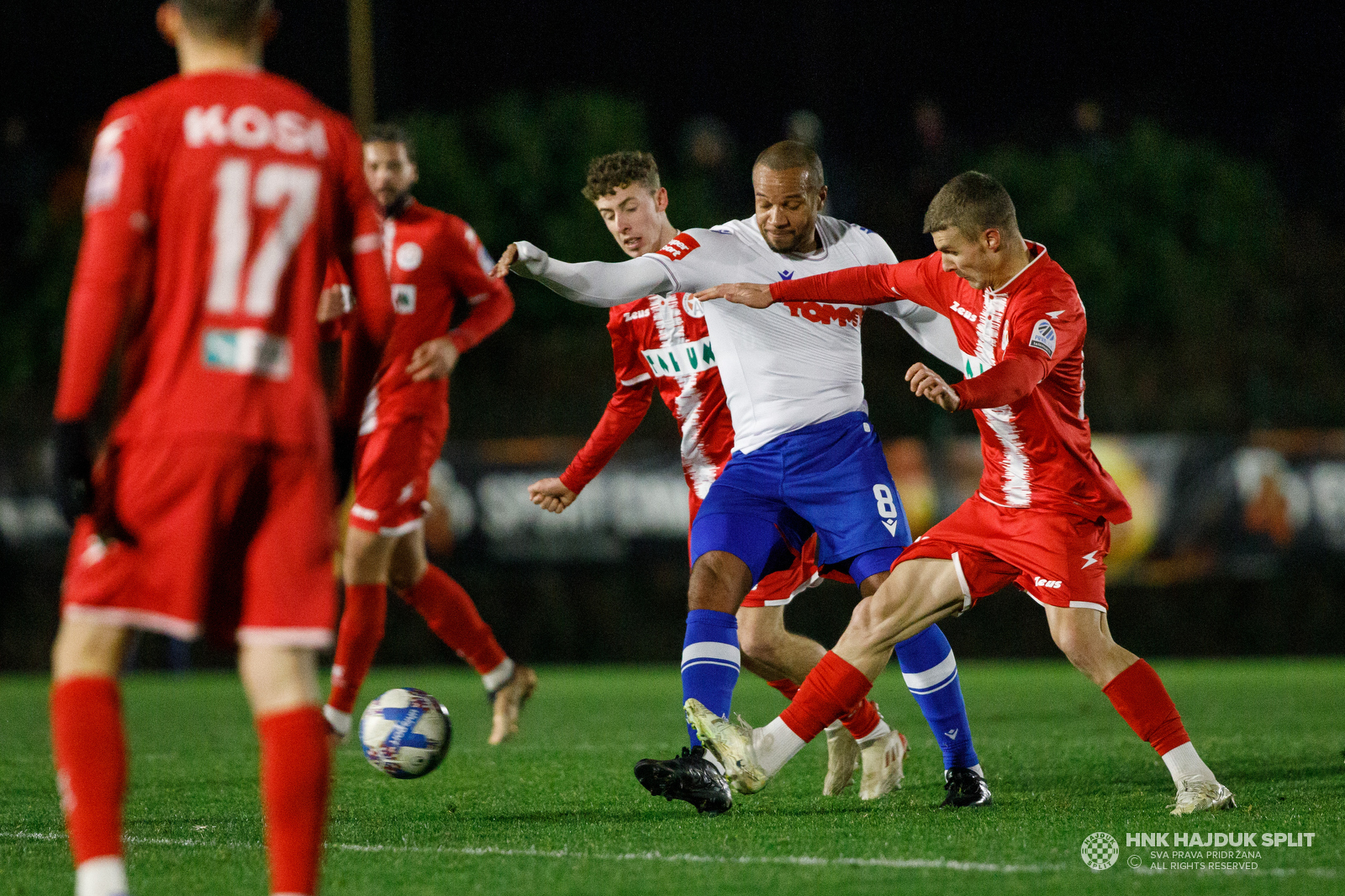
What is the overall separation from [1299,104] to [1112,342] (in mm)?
4846

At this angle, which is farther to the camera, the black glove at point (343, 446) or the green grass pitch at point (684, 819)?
the green grass pitch at point (684, 819)

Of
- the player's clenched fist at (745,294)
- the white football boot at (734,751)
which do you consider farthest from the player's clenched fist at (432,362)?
the white football boot at (734,751)

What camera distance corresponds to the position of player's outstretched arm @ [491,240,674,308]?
4.71m

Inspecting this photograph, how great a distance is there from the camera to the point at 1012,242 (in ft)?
15.7

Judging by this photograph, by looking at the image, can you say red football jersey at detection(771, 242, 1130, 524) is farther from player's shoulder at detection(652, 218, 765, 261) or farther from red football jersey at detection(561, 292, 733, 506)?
red football jersey at detection(561, 292, 733, 506)

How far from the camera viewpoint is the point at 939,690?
16.9 ft

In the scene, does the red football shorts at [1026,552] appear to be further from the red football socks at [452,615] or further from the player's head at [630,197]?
the red football socks at [452,615]

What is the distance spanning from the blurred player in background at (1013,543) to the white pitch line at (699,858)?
64 centimetres

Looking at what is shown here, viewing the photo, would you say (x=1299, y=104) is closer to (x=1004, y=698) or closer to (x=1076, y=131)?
(x=1076, y=131)

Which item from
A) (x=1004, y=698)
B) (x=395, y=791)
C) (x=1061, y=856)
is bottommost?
(x=1004, y=698)

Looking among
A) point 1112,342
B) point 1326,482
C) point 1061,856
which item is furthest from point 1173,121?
point 1061,856

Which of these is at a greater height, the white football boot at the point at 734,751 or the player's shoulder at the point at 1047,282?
the player's shoulder at the point at 1047,282

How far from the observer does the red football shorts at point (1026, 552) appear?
473cm

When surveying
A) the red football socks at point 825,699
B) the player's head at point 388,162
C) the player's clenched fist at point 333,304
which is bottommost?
the red football socks at point 825,699
